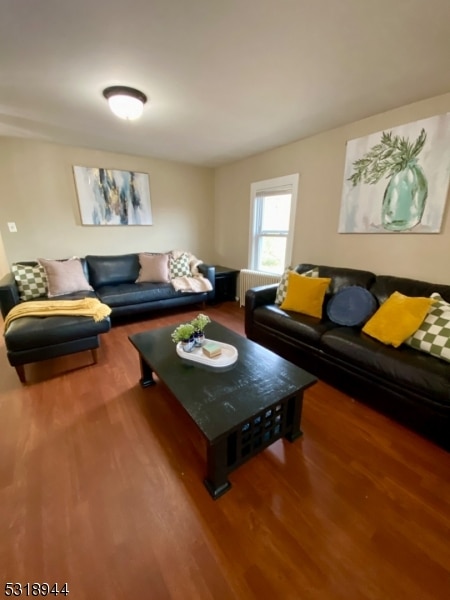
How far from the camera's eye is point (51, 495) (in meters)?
1.18

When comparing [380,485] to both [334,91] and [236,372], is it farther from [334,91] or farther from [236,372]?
[334,91]

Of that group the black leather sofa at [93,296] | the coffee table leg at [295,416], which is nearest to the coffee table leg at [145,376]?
the black leather sofa at [93,296]

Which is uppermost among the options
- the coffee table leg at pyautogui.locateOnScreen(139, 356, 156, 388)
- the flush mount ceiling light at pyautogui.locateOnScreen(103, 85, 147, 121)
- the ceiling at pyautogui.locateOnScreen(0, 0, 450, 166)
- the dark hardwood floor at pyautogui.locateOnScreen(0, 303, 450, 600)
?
the ceiling at pyautogui.locateOnScreen(0, 0, 450, 166)

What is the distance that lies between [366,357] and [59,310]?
2488 mm

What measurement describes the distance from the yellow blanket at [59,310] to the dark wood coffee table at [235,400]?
79 cm

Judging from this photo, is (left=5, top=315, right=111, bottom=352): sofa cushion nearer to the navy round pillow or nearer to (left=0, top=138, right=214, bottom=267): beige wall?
(left=0, top=138, right=214, bottom=267): beige wall

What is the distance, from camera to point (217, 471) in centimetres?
116

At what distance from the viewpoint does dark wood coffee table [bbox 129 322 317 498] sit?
1139 millimetres

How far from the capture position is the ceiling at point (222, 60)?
3.74 ft

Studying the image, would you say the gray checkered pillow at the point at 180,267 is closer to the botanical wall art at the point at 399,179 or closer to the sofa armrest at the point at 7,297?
the sofa armrest at the point at 7,297

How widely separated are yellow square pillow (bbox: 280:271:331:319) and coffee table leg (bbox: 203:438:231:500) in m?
1.52

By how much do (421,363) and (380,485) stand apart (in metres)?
0.73

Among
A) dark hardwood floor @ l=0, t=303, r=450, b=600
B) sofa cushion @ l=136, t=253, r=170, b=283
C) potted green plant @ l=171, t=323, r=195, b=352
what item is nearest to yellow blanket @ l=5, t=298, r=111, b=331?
dark hardwood floor @ l=0, t=303, r=450, b=600

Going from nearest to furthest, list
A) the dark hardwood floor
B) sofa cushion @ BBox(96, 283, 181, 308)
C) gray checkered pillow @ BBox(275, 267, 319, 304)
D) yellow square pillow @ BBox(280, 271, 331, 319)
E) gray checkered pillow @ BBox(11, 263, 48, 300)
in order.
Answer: the dark hardwood floor, yellow square pillow @ BBox(280, 271, 331, 319), gray checkered pillow @ BBox(275, 267, 319, 304), gray checkered pillow @ BBox(11, 263, 48, 300), sofa cushion @ BBox(96, 283, 181, 308)
